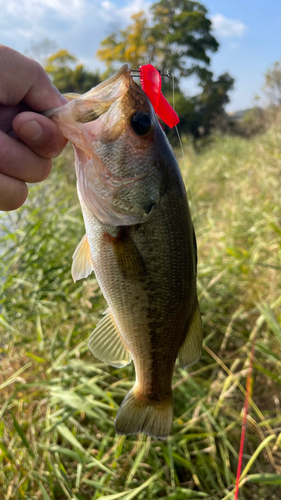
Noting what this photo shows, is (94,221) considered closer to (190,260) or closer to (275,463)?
(190,260)

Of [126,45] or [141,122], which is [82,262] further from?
[126,45]

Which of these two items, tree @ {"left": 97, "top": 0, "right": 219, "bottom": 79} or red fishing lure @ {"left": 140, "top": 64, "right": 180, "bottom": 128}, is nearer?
red fishing lure @ {"left": 140, "top": 64, "right": 180, "bottom": 128}

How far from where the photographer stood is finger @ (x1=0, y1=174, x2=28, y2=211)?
3.58 feet

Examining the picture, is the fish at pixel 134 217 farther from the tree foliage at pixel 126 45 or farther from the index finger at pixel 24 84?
the tree foliage at pixel 126 45

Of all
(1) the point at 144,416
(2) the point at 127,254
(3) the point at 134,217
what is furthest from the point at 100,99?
(1) the point at 144,416

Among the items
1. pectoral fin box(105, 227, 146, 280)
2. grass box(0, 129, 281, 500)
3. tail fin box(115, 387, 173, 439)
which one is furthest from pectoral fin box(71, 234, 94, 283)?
grass box(0, 129, 281, 500)

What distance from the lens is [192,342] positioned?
1.30m

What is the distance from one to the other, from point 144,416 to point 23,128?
48.2 inches

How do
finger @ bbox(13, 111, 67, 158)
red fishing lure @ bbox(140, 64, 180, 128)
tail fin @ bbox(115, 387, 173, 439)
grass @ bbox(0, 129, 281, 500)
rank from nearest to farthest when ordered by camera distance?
finger @ bbox(13, 111, 67, 158) < red fishing lure @ bbox(140, 64, 180, 128) < tail fin @ bbox(115, 387, 173, 439) < grass @ bbox(0, 129, 281, 500)

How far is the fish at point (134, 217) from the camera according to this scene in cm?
107

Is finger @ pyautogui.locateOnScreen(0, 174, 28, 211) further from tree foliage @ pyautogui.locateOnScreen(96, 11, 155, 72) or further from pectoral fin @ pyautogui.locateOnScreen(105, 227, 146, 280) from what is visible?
tree foliage @ pyautogui.locateOnScreen(96, 11, 155, 72)

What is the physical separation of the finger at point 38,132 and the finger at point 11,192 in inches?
5.5

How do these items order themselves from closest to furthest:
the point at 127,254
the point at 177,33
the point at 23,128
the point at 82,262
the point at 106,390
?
the point at 23,128 → the point at 127,254 → the point at 82,262 → the point at 106,390 → the point at 177,33

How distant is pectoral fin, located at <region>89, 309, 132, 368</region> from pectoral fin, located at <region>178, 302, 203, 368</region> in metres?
0.24
